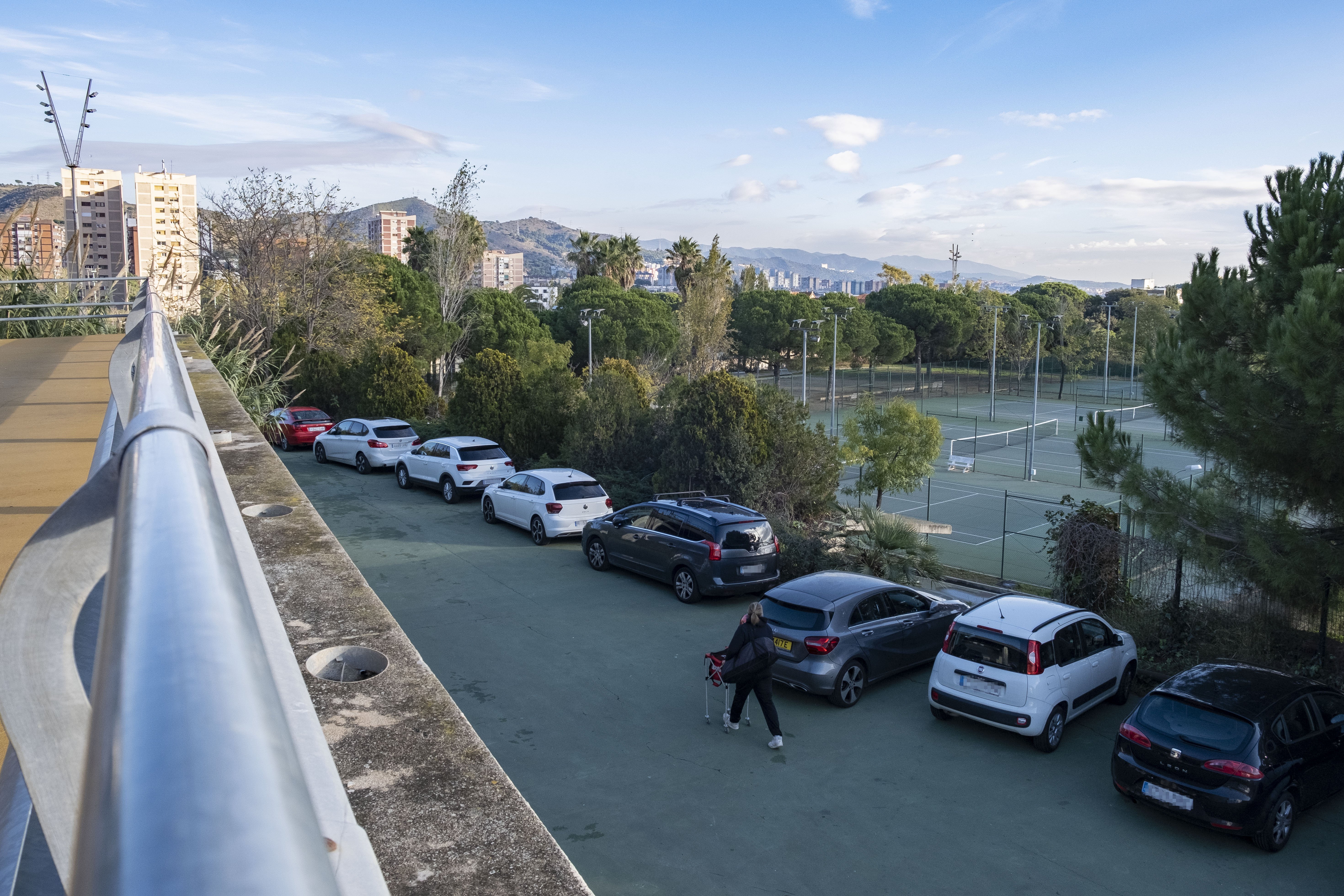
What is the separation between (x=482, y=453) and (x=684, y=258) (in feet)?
180

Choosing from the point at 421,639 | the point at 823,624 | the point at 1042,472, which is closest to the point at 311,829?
the point at 823,624

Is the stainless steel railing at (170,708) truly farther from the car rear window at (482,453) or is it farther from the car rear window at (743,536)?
the car rear window at (482,453)

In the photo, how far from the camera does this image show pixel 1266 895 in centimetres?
811

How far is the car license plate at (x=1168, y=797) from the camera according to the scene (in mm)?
8828

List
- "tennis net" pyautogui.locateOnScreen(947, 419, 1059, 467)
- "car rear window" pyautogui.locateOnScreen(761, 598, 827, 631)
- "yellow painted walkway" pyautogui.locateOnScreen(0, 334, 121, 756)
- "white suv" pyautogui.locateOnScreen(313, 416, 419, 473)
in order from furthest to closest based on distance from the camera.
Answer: "tennis net" pyautogui.locateOnScreen(947, 419, 1059, 467)
"white suv" pyautogui.locateOnScreen(313, 416, 419, 473)
"car rear window" pyautogui.locateOnScreen(761, 598, 827, 631)
"yellow painted walkway" pyautogui.locateOnScreen(0, 334, 121, 756)

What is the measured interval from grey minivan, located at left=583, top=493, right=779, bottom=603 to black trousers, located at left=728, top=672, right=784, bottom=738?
15.7 feet

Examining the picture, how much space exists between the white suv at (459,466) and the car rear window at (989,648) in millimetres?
12916

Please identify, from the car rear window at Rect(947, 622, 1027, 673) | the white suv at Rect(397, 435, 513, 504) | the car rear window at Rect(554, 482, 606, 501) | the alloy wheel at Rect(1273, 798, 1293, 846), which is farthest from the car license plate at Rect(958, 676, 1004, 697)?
the white suv at Rect(397, 435, 513, 504)

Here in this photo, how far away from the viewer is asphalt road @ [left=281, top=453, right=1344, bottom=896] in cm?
820

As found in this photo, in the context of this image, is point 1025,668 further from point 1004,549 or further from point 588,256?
point 588,256

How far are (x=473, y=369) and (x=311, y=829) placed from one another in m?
28.2

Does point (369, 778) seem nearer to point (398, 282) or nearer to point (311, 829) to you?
point (311, 829)

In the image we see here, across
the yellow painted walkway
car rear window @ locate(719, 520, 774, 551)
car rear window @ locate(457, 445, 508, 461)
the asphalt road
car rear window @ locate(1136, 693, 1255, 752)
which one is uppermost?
the yellow painted walkway

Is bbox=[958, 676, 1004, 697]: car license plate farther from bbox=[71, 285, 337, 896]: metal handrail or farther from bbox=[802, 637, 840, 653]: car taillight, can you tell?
bbox=[71, 285, 337, 896]: metal handrail
